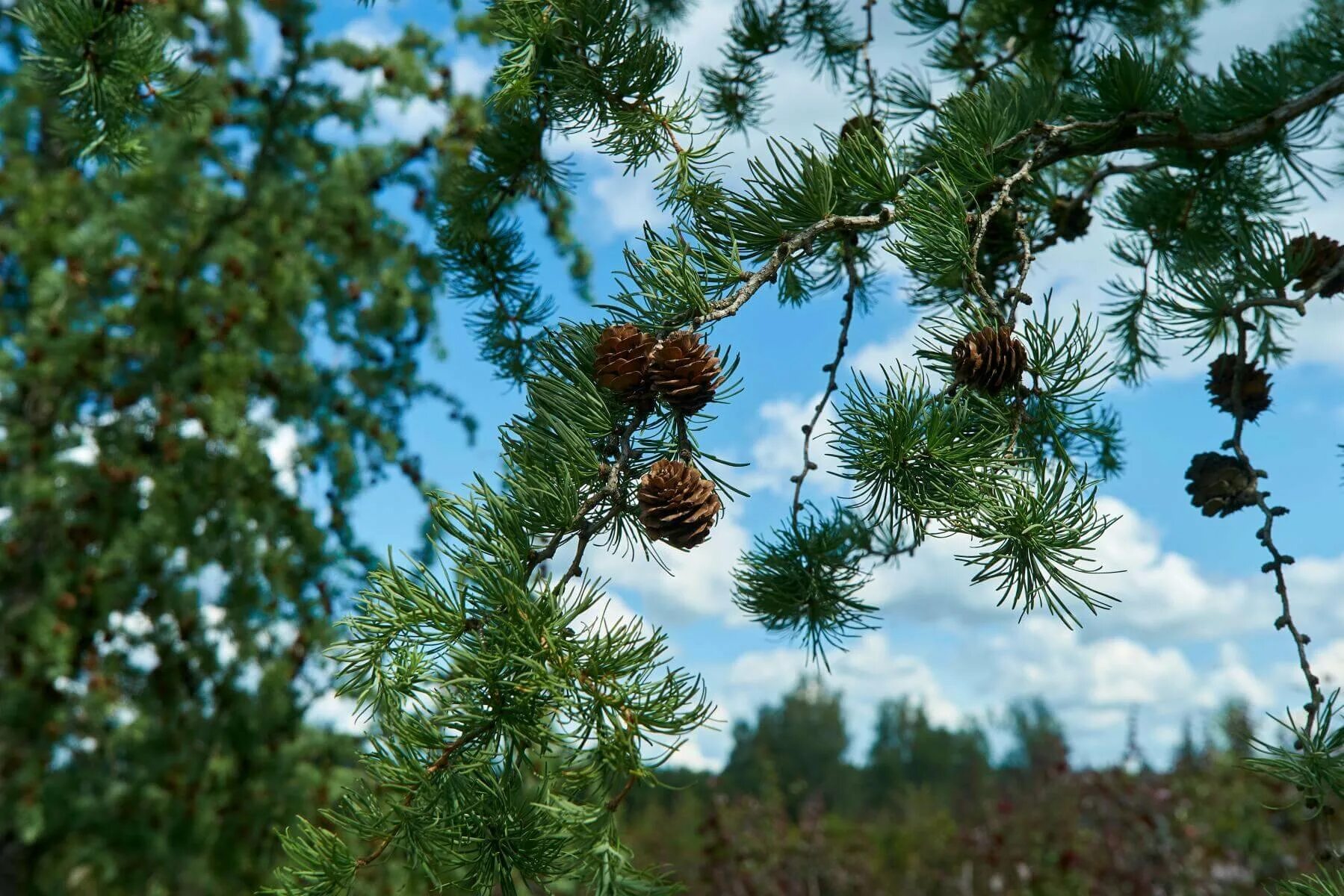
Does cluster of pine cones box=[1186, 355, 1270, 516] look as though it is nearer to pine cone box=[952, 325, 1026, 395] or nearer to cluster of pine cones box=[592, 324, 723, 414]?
pine cone box=[952, 325, 1026, 395]

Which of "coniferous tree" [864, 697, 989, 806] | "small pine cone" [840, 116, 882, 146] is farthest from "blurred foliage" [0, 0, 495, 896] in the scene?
"coniferous tree" [864, 697, 989, 806]

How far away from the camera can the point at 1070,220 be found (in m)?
1.20

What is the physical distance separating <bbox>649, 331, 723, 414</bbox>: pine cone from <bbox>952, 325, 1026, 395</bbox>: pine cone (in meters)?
0.18

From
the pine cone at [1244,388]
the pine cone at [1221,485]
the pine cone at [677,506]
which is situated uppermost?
the pine cone at [1244,388]

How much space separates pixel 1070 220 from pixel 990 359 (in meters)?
0.62

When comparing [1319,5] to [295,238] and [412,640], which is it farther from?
[295,238]

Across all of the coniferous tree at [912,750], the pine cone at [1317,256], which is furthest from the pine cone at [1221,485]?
the coniferous tree at [912,750]

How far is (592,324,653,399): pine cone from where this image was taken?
62 centimetres

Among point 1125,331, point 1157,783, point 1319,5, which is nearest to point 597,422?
point 1125,331

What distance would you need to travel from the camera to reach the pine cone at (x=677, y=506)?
0.58 m

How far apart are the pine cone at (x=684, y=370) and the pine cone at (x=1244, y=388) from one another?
652mm

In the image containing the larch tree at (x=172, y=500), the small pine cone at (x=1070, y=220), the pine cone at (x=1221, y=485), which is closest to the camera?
the pine cone at (x=1221, y=485)

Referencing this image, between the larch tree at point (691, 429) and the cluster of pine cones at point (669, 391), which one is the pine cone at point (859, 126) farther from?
the cluster of pine cones at point (669, 391)

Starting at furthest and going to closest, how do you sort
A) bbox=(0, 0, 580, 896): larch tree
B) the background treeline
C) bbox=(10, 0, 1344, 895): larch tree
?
the background treeline, bbox=(0, 0, 580, 896): larch tree, bbox=(10, 0, 1344, 895): larch tree
